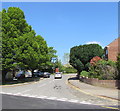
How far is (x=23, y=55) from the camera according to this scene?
27.6 metres

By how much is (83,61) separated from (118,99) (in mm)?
26083

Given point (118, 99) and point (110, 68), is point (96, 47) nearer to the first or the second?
point (110, 68)

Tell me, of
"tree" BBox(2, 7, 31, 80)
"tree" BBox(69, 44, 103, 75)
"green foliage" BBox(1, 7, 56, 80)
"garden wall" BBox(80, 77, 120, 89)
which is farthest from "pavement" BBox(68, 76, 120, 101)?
"tree" BBox(69, 44, 103, 75)

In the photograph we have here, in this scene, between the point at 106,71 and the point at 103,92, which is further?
the point at 106,71

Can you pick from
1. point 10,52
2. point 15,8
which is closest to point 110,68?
point 10,52

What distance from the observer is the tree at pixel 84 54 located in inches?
1502

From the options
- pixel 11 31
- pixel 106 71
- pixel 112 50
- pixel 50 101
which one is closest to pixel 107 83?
pixel 106 71

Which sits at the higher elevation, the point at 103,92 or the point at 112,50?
the point at 112,50

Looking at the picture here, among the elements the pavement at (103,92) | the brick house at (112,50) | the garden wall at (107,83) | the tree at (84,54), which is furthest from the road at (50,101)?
the brick house at (112,50)

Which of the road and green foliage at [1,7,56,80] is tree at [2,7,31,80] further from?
the road

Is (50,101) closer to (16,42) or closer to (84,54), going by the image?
(16,42)

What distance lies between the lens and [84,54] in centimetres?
3859

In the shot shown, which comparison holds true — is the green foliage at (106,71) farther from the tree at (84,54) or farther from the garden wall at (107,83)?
the tree at (84,54)

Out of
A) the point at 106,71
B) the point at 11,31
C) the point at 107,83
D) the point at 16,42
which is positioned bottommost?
the point at 107,83
